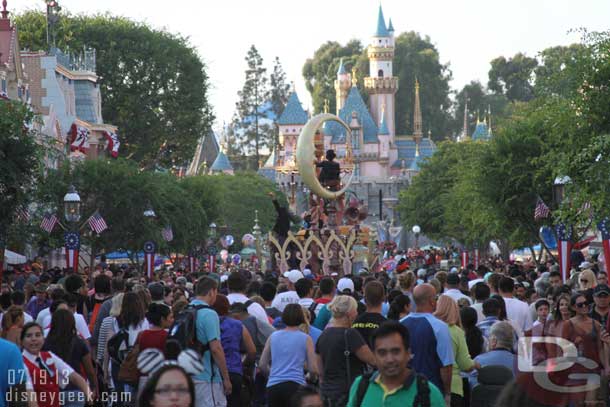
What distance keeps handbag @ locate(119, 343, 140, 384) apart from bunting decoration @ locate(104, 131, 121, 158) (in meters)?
52.9

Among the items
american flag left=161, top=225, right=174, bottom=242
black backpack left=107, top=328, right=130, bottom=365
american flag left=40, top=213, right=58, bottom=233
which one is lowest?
american flag left=161, top=225, right=174, bottom=242

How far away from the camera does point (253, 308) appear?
15031 millimetres

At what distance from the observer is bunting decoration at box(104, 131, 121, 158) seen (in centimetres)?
6506

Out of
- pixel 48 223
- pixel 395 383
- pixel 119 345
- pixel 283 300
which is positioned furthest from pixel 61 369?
pixel 48 223

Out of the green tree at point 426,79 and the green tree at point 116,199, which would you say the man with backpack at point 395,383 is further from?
the green tree at point 426,79

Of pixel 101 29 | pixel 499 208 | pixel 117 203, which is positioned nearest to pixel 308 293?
pixel 499 208

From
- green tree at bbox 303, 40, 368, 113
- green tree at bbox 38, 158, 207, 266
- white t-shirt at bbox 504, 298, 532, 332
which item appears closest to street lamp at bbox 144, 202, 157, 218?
green tree at bbox 38, 158, 207, 266

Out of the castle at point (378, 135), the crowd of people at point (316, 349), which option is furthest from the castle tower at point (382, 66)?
the crowd of people at point (316, 349)

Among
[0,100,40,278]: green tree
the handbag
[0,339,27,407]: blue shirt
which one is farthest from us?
[0,100,40,278]: green tree

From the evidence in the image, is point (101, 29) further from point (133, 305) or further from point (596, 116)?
point (133, 305)

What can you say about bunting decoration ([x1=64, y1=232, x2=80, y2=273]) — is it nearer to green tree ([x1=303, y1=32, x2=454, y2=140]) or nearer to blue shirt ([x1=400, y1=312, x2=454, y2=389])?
blue shirt ([x1=400, y1=312, x2=454, y2=389])

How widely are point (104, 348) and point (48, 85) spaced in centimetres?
4642

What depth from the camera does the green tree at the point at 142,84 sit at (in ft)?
231

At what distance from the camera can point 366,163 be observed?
159 m
